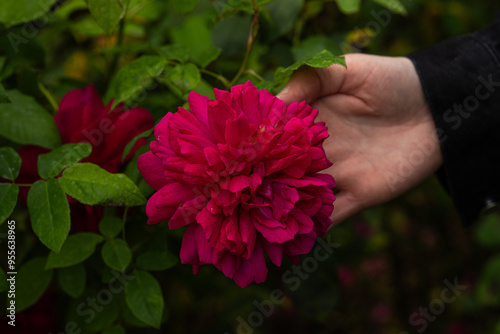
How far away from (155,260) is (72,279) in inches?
5.4

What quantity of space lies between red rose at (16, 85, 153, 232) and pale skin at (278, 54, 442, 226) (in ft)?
0.99

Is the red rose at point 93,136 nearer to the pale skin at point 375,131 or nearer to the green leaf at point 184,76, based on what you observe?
the green leaf at point 184,76

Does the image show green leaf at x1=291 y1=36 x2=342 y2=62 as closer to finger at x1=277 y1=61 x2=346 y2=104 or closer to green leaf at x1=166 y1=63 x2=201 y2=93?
finger at x1=277 y1=61 x2=346 y2=104

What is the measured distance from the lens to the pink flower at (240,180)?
60 centimetres

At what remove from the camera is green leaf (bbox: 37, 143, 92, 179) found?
70 cm

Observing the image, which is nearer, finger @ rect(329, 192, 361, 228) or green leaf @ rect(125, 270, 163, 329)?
green leaf @ rect(125, 270, 163, 329)

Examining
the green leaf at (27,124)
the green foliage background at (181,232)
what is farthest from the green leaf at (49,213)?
the green leaf at (27,124)

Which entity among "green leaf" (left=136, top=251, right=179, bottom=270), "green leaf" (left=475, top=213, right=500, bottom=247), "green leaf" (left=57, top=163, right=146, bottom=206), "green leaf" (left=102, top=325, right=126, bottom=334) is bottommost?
"green leaf" (left=475, top=213, right=500, bottom=247)

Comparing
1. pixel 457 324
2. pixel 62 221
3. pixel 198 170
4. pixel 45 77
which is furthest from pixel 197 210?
pixel 457 324

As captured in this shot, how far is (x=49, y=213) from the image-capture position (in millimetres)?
662

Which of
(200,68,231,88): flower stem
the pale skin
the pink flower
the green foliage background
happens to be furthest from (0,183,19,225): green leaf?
the pale skin

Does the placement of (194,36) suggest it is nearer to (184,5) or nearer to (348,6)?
(184,5)

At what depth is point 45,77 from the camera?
1.19 metres

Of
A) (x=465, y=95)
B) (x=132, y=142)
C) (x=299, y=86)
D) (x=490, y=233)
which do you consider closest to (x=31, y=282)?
(x=132, y=142)
